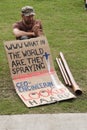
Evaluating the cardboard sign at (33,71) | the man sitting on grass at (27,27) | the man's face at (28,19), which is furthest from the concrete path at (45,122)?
the man's face at (28,19)

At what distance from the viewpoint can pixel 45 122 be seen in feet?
15.8

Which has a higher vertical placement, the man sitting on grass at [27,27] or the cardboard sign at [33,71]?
the man sitting on grass at [27,27]

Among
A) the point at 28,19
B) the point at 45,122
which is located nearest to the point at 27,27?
the point at 28,19

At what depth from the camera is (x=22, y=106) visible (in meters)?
5.46

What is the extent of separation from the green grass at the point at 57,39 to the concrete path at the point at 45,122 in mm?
230

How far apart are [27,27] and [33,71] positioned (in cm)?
94

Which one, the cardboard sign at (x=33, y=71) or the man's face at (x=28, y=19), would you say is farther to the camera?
the man's face at (x=28, y=19)

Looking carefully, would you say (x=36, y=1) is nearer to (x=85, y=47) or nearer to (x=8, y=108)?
(x=85, y=47)

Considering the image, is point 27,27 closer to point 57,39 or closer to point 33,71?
point 33,71

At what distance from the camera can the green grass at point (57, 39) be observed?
214 inches

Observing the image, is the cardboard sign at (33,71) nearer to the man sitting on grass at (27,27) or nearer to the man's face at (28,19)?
the man sitting on grass at (27,27)

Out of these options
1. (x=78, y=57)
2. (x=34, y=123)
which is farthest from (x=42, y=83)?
(x=78, y=57)

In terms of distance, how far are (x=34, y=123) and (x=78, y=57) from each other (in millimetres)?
3276

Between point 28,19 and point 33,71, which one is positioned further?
point 28,19
